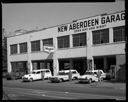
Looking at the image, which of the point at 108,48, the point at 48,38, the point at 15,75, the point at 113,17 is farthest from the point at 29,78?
the point at 113,17

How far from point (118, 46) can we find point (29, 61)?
19497 mm

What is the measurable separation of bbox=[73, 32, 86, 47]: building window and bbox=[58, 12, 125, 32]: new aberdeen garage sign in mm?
888

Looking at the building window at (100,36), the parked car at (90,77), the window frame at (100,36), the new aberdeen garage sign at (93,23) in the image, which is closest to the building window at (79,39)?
the new aberdeen garage sign at (93,23)

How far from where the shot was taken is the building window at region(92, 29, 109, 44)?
31.5 metres

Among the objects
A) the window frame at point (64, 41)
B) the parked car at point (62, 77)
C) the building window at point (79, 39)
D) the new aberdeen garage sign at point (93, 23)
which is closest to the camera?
the new aberdeen garage sign at point (93, 23)

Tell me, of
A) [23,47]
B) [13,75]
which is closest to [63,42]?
[13,75]

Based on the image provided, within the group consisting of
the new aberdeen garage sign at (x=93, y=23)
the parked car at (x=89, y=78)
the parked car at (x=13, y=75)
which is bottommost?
the parked car at (x=13, y=75)

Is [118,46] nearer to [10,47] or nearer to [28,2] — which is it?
[10,47]

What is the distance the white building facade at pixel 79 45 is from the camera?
2993 cm

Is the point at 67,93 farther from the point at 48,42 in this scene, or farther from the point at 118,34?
the point at 48,42

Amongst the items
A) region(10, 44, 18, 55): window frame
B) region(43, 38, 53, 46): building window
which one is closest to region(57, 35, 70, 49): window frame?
region(43, 38, 53, 46): building window

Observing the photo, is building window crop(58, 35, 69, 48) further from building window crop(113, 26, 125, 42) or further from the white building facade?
building window crop(113, 26, 125, 42)

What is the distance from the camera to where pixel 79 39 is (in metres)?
35.0

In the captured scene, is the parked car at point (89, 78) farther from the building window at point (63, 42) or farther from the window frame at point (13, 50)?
the window frame at point (13, 50)
